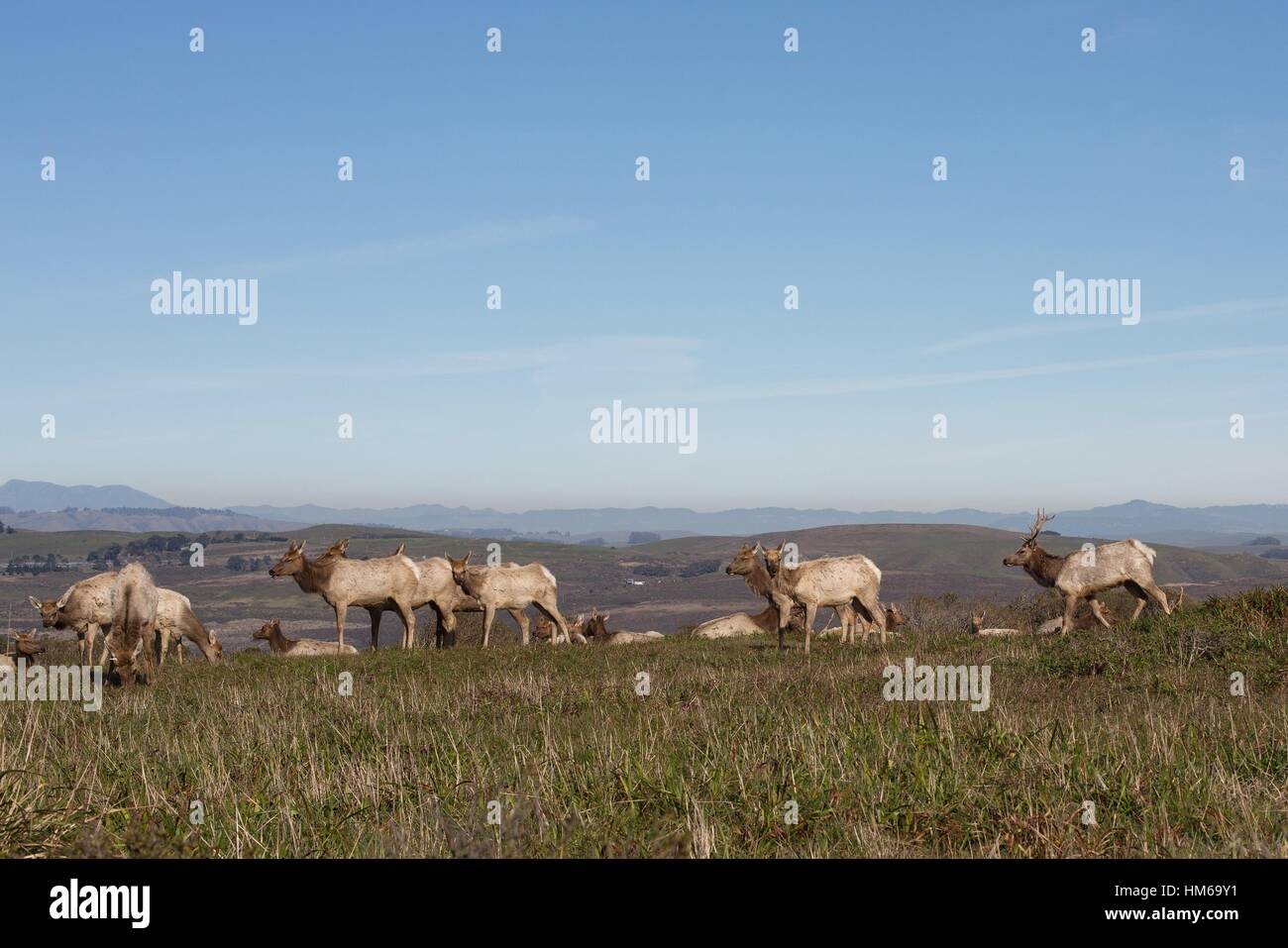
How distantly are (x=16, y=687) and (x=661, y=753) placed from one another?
12.6 meters

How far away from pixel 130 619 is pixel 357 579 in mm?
8766

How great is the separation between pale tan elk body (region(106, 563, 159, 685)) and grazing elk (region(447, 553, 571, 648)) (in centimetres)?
1028

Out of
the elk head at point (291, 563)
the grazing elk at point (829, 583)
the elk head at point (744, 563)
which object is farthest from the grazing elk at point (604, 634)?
the elk head at point (291, 563)

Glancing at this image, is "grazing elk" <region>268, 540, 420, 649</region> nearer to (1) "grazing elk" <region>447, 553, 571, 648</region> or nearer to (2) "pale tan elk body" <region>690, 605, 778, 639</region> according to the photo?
(1) "grazing elk" <region>447, 553, 571, 648</region>

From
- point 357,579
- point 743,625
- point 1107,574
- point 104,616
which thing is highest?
point 1107,574

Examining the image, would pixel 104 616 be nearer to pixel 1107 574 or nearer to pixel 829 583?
pixel 829 583

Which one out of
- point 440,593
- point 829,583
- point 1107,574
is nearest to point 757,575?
point 829,583

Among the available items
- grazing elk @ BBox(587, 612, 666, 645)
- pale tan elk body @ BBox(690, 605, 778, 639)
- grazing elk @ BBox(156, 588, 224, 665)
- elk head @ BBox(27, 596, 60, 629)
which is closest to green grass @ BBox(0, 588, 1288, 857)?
grazing elk @ BBox(156, 588, 224, 665)

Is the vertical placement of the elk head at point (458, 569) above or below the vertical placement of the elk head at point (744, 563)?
below

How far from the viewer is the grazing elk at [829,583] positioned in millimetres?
21406

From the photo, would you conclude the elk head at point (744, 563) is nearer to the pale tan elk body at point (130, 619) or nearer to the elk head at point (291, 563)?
the elk head at point (291, 563)

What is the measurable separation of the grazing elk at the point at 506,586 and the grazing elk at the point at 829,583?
7290 mm

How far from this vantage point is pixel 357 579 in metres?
24.8
